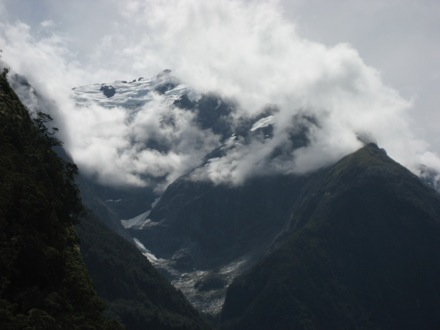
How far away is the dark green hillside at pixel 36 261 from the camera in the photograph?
9300cm

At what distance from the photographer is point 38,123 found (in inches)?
7205

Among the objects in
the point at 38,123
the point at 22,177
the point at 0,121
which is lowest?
the point at 22,177

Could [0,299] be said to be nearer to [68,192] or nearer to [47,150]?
[68,192]

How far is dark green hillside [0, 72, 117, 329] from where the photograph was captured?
93.0 m

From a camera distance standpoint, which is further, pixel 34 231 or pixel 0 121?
pixel 0 121

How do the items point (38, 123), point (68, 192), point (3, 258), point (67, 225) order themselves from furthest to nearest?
1. point (38, 123)
2. point (68, 192)
3. point (67, 225)
4. point (3, 258)

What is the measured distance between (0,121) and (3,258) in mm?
54018

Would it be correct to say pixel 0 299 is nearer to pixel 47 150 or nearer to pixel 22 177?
pixel 22 177

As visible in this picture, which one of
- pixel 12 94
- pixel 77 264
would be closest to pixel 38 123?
pixel 12 94

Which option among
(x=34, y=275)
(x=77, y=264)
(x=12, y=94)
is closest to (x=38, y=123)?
(x=12, y=94)

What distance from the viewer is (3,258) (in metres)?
96.3

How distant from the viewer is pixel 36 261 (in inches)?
4016

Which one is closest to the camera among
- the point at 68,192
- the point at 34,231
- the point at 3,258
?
the point at 3,258

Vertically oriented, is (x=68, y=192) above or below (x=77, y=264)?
above
